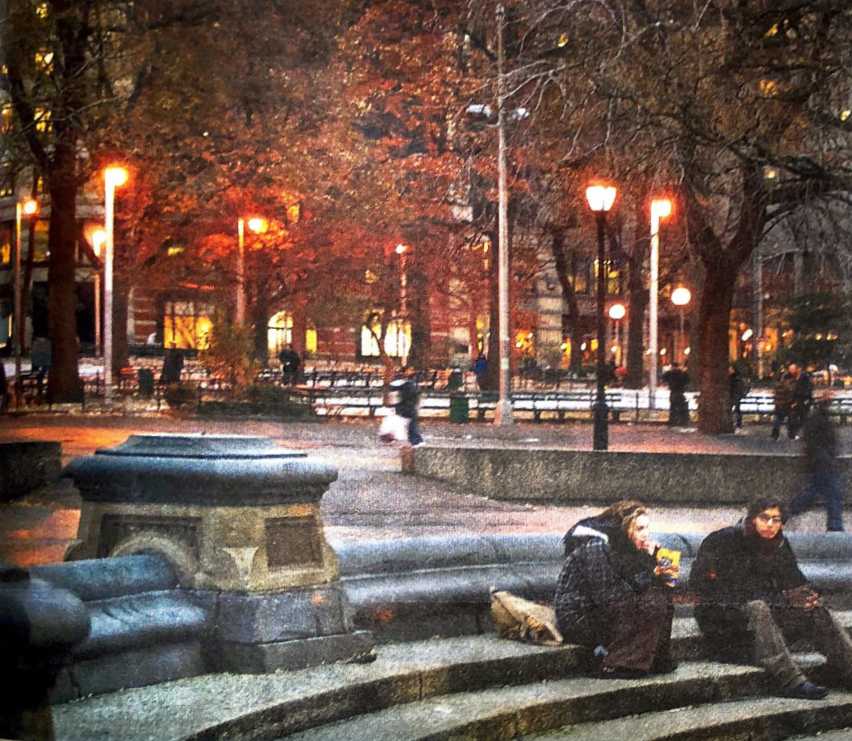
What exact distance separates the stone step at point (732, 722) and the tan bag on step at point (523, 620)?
1.81ft

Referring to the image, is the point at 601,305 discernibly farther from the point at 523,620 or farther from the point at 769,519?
the point at 523,620

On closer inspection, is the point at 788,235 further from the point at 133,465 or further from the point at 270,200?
the point at 133,465

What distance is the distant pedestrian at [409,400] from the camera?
25.9 feet

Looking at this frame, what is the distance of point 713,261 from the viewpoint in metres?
8.02

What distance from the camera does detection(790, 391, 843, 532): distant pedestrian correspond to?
9.84m

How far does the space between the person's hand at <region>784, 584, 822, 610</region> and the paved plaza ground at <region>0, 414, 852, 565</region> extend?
8.46 feet

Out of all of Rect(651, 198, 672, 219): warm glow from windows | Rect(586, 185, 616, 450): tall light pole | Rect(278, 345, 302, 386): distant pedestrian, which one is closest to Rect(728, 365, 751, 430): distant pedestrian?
Rect(586, 185, 616, 450): tall light pole

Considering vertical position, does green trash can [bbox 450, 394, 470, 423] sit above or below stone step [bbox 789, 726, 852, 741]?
above

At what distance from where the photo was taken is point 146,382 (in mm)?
5684

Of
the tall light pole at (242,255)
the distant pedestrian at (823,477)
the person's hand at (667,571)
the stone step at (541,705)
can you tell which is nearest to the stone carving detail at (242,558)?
the stone step at (541,705)

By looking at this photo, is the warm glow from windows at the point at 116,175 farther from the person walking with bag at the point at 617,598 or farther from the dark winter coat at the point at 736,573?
the dark winter coat at the point at 736,573

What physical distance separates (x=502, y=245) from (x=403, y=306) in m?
1.01

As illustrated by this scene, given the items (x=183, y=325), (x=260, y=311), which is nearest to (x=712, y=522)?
(x=260, y=311)

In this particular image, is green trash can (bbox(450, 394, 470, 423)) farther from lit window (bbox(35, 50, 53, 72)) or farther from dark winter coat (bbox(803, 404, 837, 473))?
lit window (bbox(35, 50, 53, 72))
